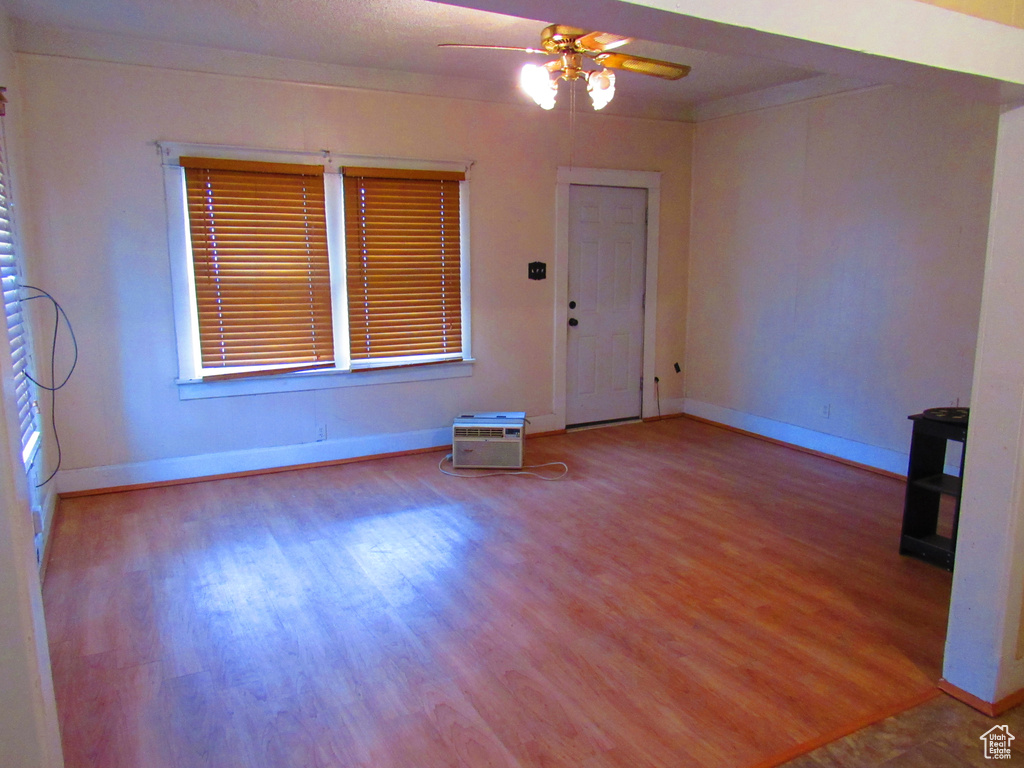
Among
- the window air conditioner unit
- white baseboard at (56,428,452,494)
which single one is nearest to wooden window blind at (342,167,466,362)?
white baseboard at (56,428,452,494)

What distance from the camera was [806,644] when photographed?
104 inches

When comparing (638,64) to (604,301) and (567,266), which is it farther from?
(604,301)

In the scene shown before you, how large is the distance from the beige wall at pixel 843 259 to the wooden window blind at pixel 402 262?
2.37 metres

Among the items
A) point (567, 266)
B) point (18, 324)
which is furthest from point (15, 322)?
point (567, 266)

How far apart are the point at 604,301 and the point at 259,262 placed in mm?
2862

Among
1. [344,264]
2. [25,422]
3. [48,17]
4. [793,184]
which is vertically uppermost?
[48,17]

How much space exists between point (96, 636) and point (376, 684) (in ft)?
4.00

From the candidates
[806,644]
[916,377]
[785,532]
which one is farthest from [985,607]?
[916,377]

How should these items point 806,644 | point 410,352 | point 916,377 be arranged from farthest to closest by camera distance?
point 410,352
point 916,377
point 806,644

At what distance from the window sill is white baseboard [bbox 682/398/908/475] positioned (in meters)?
2.29

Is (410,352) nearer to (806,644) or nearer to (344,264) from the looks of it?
(344,264)

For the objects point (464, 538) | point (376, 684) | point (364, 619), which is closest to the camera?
point (376, 684)

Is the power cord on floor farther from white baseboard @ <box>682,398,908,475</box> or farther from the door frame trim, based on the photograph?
white baseboard @ <box>682,398,908,475</box>

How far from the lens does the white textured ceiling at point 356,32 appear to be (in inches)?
137
